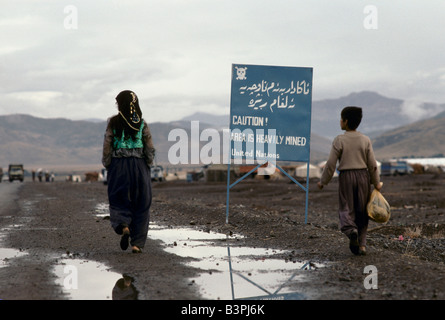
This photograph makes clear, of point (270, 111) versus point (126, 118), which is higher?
point (270, 111)

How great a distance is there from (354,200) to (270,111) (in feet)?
15.5

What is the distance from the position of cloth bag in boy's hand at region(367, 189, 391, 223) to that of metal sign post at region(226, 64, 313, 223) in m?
4.49

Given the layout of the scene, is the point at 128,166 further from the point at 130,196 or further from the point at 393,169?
the point at 393,169

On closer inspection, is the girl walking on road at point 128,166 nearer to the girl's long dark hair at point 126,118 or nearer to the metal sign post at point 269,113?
the girl's long dark hair at point 126,118

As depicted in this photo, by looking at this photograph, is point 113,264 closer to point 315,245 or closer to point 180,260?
point 180,260

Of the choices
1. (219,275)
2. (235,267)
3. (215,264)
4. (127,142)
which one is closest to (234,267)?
(235,267)

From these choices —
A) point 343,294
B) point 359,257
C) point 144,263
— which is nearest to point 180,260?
point 144,263

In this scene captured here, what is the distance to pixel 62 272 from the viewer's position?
24.8 feet

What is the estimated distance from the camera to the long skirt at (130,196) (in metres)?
9.08

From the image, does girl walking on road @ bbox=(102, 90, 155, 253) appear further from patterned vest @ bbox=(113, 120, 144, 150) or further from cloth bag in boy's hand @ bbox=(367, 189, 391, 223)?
cloth bag in boy's hand @ bbox=(367, 189, 391, 223)

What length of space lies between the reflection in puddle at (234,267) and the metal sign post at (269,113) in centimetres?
223

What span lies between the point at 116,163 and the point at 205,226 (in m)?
5.02

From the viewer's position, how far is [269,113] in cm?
1309
